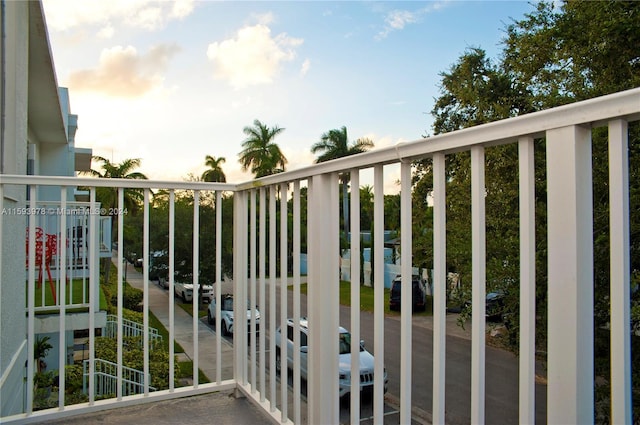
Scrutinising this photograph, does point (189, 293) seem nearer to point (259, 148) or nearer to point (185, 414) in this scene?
point (259, 148)

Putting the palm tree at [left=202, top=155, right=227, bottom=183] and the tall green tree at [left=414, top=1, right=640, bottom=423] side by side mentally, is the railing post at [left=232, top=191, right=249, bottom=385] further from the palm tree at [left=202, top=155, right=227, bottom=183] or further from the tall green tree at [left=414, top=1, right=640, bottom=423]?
the palm tree at [left=202, top=155, right=227, bottom=183]

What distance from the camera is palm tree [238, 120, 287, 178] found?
26.0m

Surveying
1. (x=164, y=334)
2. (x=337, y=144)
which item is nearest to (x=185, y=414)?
(x=164, y=334)

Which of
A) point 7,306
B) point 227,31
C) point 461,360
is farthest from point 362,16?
point 7,306

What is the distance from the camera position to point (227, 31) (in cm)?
1011

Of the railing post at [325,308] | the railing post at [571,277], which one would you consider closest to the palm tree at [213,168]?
the railing post at [325,308]

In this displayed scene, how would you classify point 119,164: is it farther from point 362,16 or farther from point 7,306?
point 7,306

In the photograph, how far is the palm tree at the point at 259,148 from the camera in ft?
85.5

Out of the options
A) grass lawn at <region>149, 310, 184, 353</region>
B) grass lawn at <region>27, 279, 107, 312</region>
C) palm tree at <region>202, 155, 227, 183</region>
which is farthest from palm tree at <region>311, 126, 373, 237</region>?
grass lawn at <region>27, 279, 107, 312</region>

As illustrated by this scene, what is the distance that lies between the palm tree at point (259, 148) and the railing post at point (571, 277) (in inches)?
1001

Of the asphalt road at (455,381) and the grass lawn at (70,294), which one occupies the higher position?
the grass lawn at (70,294)

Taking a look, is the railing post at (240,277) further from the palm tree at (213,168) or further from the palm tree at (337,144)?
the palm tree at (213,168)

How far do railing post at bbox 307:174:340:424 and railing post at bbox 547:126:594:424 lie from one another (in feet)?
2.52

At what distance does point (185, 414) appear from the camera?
1.99m
